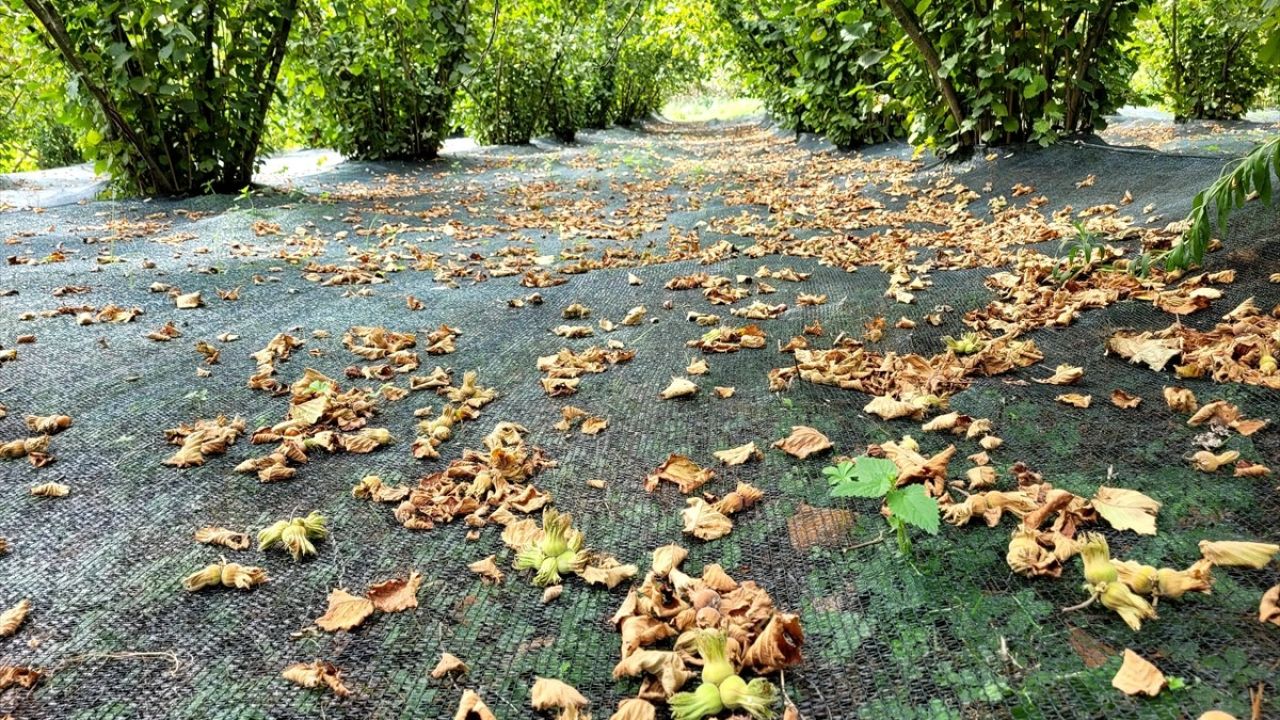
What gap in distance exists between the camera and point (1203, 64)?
8.93m

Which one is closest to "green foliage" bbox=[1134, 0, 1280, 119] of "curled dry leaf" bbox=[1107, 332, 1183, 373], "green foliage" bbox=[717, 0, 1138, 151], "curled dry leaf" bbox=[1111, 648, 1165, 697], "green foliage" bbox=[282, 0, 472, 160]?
"green foliage" bbox=[717, 0, 1138, 151]

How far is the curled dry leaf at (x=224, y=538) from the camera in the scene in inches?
50.6

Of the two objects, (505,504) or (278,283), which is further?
(278,283)

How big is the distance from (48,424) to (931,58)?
4.87 m

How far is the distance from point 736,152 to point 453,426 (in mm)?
10602

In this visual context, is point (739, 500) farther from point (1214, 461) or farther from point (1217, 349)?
point (1217, 349)

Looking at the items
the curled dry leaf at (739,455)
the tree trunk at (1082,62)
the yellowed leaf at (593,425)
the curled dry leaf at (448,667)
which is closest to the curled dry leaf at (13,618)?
the curled dry leaf at (448,667)

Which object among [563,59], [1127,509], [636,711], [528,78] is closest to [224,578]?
[636,711]

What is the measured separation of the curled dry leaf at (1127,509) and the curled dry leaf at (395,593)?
3.76ft

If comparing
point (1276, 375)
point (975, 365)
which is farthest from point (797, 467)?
point (1276, 375)

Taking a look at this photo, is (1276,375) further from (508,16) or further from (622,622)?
(508,16)

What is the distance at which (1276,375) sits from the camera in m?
1.49

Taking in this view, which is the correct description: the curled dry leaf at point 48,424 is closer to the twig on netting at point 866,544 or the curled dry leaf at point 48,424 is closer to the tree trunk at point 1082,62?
the twig on netting at point 866,544

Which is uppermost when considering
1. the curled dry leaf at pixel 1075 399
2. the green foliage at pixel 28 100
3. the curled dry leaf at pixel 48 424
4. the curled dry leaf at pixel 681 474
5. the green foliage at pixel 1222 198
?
the green foliage at pixel 28 100
